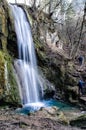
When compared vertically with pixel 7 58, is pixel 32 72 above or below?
below

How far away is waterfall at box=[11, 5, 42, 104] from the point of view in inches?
817

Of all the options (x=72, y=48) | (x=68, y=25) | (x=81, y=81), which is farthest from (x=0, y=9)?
(x=68, y=25)

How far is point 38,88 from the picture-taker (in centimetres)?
2166

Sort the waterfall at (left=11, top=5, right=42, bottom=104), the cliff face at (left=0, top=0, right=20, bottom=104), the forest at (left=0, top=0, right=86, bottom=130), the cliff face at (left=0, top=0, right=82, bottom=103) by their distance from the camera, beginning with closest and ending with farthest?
the cliff face at (left=0, top=0, right=20, bottom=104)
the forest at (left=0, top=0, right=86, bottom=130)
the cliff face at (left=0, top=0, right=82, bottom=103)
the waterfall at (left=11, top=5, right=42, bottom=104)

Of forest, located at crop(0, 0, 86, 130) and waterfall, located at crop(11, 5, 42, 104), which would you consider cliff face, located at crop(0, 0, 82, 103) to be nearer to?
forest, located at crop(0, 0, 86, 130)

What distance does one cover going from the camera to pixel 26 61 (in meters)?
22.2

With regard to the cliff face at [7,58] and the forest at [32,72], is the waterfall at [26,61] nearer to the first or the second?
the forest at [32,72]

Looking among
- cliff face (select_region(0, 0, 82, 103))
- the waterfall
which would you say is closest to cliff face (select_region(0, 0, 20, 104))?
cliff face (select_region(0, 0, 82, 103))

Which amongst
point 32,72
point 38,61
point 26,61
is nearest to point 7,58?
point 26,61

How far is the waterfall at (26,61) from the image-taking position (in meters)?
20.8

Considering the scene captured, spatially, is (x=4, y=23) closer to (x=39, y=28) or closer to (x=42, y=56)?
(x=42, y=56)

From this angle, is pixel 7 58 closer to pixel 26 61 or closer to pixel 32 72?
pixel 26 61

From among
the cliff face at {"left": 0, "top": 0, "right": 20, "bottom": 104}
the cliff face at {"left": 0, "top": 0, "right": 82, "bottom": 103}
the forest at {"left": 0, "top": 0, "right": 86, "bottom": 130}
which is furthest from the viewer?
the cliff face at {"left": 0, "top": 0, "right": 82, "bottom": 103}

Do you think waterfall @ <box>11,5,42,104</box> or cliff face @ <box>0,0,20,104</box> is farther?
waterfall @ <box>11,5,42,104</box>
